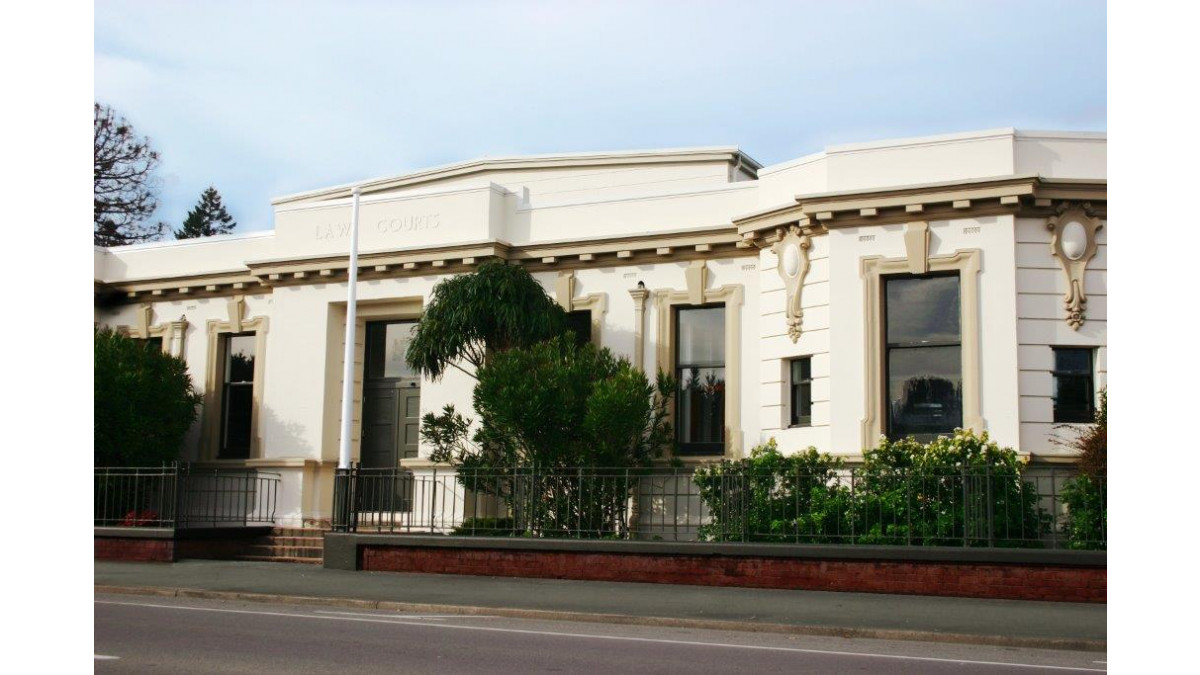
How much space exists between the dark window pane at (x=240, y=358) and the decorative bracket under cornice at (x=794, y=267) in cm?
1137

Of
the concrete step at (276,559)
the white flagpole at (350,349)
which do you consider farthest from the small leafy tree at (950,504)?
the concrete step at (276,559)

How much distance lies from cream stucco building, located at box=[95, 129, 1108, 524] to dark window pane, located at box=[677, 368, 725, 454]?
0.12 ft

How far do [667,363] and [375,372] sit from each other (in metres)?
5.92

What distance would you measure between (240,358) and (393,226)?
4.88m

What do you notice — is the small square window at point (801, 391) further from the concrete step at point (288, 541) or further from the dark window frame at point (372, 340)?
the concrete step at point (288, 541)

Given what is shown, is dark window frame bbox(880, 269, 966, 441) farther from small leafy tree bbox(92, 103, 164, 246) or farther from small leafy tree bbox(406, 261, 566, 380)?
small leafy tree bbox(92, 103, 164, 246)

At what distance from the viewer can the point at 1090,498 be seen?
15.6m

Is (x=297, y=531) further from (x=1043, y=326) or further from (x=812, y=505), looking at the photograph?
(x=1043, y=326)

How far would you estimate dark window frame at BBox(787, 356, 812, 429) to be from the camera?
19.5m

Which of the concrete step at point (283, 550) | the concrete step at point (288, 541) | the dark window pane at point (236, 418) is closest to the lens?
the concrete step at point (283, 550)

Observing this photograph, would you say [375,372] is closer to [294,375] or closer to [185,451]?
[294,375]

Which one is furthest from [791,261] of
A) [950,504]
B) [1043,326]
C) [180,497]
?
[180,497]

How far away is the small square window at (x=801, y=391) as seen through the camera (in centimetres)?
1945

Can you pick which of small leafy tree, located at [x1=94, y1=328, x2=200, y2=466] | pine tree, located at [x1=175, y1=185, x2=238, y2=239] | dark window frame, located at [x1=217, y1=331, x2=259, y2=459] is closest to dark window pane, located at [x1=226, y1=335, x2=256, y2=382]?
dark window frame, located at [x1=217, y1=331, x2=259, y2=459]
